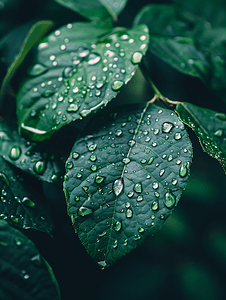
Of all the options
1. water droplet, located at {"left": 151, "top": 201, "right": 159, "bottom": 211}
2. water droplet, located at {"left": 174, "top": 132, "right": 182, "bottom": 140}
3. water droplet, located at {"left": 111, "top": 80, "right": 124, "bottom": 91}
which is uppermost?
water droplet, located at {"left": 111, "top": 80, "right": 124, "bottom": 91}

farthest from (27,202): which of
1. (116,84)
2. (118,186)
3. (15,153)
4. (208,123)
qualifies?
(208,123)

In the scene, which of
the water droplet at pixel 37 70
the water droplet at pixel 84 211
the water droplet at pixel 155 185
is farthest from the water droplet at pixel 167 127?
the water droplet at pixel 37 70

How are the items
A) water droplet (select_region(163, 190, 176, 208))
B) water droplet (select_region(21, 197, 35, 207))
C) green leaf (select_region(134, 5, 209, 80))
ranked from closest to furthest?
water droplet (select_region(163, 190, 176, 208)), water droplet (select_region(21, 197, 35, 207)), green leaf (select_region(134, 5, 209, 80))

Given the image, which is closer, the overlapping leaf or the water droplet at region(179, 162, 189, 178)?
the water droplet at region(179, 162, 189, 178)

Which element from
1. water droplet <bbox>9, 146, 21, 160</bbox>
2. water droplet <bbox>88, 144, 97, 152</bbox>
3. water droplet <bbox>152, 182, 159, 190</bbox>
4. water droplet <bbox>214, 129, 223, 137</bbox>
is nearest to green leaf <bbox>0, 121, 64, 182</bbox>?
water droplet <bbox>9, 146, 21, 160</bbox>

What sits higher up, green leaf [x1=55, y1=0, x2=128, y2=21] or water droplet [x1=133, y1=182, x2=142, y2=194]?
green leaf [x1=55, y1=0, x2=128, y2=21]

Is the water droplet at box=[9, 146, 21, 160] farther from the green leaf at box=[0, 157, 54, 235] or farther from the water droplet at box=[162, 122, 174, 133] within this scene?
the water droplet at box=[162, 122, 174, 133]

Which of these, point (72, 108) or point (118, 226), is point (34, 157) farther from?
point (118, 226)

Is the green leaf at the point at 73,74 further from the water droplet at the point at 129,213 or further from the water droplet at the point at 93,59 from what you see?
the water droplet at the point at 129,213
